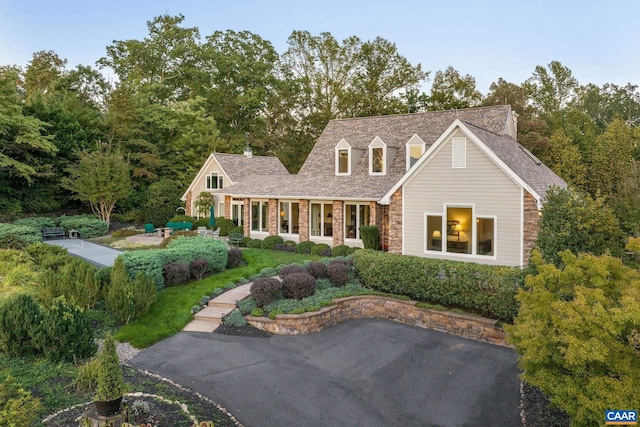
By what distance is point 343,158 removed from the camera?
23.3 metres

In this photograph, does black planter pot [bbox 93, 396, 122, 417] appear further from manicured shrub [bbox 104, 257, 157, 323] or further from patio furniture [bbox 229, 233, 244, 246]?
patio furniture [bbox 229, 233, 244, 246]

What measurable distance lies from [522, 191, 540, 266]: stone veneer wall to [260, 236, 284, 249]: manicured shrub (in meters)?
12.4

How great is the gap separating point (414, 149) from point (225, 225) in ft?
42.5

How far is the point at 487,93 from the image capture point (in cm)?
3541

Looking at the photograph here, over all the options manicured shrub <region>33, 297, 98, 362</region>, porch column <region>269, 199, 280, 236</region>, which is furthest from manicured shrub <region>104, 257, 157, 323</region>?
porch column <region>269, 199, 280, 236</region>

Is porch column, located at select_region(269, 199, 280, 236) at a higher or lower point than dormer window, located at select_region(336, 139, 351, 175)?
lower

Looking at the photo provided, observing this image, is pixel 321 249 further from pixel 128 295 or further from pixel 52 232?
pixel 52 232

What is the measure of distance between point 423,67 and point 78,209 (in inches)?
1233

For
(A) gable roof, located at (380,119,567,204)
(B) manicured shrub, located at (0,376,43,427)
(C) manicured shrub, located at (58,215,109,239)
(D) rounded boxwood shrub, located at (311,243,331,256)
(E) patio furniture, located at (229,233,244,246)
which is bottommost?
(B) manicured shrub, located at (0,376,43,427)

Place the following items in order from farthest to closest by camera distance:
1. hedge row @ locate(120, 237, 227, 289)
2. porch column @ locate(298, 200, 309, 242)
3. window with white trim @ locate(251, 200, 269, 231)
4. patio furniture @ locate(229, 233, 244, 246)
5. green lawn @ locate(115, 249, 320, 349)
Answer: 1. window with white trim @ locate(251, 200, 269, 231)
2. patio furniture @ locate(229, 233, 244, 246)
3. porch column @ locate(298, 200, 309, 242)
4. hedge row @ locate(120, 237, 227, 289)
5. green lawn @ locate(115, 249, 320, 349)

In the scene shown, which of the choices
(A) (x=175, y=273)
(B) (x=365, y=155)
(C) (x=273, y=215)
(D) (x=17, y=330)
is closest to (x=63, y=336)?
(D) (x=17, y=330)

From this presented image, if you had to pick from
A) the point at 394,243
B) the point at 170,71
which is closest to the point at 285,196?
the point at 394,243

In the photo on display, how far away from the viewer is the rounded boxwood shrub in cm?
1970

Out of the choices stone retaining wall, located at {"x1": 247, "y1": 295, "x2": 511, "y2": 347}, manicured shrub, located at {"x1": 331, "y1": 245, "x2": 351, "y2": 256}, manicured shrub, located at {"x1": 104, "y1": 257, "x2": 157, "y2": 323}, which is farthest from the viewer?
manicured shrub, located at {"x1": 331, "y1": 245, "x2": 351, "y2": 256}
